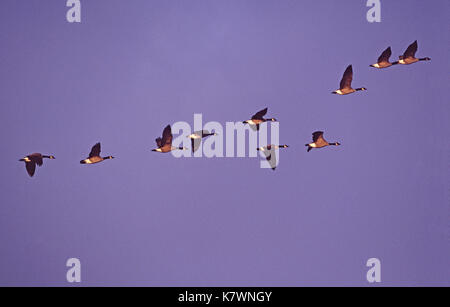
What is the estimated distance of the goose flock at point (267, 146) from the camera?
5.96 meters

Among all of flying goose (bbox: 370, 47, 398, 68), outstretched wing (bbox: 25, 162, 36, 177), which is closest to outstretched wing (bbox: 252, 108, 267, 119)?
flying goose (bbox: 370, 47, 398, 68)

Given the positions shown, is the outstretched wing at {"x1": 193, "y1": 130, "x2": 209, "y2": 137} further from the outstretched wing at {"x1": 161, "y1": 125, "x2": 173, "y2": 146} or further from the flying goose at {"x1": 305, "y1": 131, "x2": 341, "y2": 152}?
the flying goose at {"x1": 305, "y1": 131, "x2": 341, "y2": 152}

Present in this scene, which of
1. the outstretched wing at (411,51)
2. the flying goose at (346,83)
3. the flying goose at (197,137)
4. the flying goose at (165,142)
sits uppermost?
the outstretched wing at (411,51)

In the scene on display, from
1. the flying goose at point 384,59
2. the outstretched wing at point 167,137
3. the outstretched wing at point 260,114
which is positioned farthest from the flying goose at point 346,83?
the outstretched wing at point 167,137

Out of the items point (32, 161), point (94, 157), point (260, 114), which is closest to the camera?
point (260, 114)

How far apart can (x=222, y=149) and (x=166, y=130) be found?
115cm

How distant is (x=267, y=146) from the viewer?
672 centimetres

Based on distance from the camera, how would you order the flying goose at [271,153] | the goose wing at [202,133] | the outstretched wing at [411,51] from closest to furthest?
the outstretched wing at [411,51], the goose wing at [202,133], the flying goose at [271,153]

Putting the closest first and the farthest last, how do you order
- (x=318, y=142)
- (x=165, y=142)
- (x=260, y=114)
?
(x=260, y=114), (x=165, y=142), (x=318, y=142)

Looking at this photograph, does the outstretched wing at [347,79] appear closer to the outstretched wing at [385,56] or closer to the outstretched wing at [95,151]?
the outstretched wing at [385,56]

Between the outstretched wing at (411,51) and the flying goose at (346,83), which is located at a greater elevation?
the outstretched wing at (411,51)

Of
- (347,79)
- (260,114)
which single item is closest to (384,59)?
(347,79)

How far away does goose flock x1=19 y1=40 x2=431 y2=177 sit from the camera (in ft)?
19.6

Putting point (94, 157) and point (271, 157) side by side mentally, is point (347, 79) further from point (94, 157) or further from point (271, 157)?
point (94, 157)
